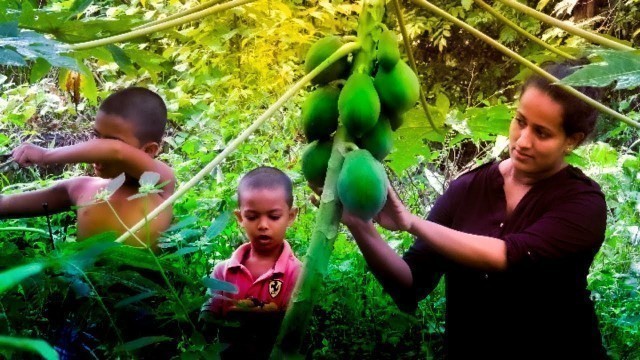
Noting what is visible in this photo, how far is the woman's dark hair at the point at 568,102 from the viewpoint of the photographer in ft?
5.62

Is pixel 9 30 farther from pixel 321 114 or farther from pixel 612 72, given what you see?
pixel 612 72

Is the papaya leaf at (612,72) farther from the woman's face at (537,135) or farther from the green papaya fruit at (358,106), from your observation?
the woman's face at (537,135)

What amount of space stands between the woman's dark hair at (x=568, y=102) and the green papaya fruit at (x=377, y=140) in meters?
0.74

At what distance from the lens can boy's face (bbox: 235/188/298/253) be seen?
2.01 meters

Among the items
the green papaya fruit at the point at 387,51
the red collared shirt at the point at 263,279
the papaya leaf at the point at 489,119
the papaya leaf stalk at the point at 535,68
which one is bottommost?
the red collared shirt at the point at 263,279

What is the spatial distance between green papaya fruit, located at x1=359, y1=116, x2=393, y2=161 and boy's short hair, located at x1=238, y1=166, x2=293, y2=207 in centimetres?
95

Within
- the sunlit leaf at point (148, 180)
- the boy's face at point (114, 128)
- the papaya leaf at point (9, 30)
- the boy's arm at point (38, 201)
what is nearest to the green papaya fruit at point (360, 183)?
the sunlit leaf at point (148, 180)

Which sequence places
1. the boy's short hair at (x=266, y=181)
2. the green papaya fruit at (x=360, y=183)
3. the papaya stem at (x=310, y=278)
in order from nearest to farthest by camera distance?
the papaya stem at (x=310, y=278) < the green papaya fruit at (x=360, y=183) < the boy's short hair at (x=266, y=181)

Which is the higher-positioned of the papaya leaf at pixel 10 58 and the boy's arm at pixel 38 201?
the papaya leaf at pixel 10 58

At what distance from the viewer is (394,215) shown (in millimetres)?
1434

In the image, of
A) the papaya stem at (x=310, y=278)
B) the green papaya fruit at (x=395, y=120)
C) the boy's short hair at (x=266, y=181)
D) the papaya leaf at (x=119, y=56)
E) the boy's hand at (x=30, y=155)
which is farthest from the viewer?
the boy's short hair at (x=266, y=181)

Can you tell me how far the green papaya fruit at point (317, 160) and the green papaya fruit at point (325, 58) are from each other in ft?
0.35

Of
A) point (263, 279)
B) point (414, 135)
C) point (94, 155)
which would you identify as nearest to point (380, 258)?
point (414, 135)

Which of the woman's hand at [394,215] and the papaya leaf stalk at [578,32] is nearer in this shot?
the papaya leaf stalk at [578,32]
